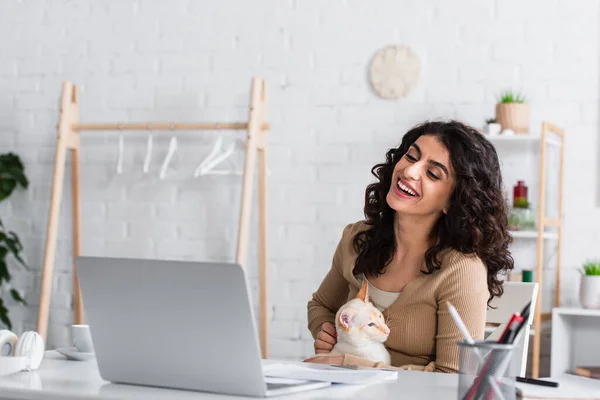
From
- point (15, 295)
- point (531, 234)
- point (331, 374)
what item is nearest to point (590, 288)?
point (531, 234)

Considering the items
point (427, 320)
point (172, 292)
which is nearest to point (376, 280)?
point (427, 320)

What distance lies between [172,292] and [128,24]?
2913 mm

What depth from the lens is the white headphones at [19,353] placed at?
1506 millimetres

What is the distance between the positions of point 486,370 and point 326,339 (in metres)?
0.91

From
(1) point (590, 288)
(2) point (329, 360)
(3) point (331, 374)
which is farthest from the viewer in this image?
(1) point (590, 288)

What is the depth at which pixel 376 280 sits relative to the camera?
Answer: 2109 millimetres

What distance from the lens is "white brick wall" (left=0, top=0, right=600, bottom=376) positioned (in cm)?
348

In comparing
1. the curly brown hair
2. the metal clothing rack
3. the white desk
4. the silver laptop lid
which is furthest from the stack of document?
the metal clothing rack

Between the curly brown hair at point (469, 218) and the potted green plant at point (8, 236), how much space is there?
222 centimetres

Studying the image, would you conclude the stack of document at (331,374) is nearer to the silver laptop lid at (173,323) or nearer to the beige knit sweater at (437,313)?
the silver laptop lid at (173,323)

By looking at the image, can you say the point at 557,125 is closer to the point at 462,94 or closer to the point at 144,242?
the point at 462,94

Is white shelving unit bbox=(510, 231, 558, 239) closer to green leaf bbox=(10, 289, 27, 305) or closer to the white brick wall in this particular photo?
the white brick wall

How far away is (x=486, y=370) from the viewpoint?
45.3 inches

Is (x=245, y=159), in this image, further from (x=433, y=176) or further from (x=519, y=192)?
(x=433, y=176)
